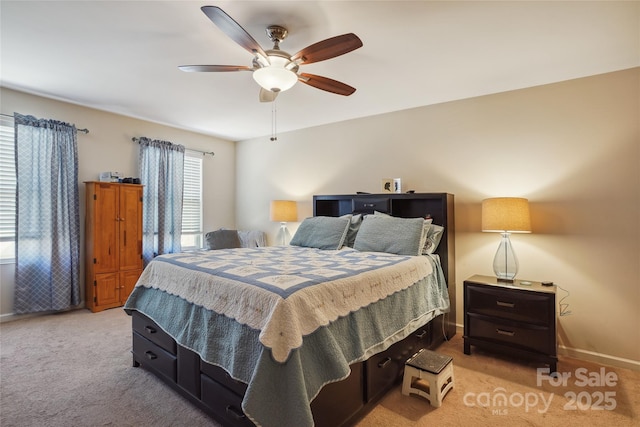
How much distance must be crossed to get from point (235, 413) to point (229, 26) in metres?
2.05

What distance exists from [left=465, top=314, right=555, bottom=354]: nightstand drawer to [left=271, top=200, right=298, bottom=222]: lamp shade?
2.69 meters

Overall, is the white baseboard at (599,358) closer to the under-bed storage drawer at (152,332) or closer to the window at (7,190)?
the under-bed storage drawer at (152,332)

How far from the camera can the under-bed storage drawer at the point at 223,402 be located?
→ 1.62 metres

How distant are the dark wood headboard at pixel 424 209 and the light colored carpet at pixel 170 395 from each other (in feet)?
2.38

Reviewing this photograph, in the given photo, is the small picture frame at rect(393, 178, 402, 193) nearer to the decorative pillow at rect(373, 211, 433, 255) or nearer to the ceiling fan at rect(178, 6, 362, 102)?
the decorative pillow at rect(373, 211, 433, 255)

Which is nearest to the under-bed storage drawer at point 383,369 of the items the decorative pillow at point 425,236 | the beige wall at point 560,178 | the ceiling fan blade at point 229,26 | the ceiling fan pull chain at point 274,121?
the decorative pillow at point 425,236

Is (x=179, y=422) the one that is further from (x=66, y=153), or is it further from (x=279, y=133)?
(x=279, y=133)

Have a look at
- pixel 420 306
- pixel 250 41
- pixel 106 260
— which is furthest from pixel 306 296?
pixel 106 260

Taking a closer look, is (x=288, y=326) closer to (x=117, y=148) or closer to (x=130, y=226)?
(x=130, y=226)

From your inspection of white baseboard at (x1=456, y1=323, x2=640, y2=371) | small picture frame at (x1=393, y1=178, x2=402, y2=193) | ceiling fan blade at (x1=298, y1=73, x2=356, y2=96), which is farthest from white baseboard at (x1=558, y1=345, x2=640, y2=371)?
ceiling fan blade at (x1=298, y1=73, x2=356, y2=96)

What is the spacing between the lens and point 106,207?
3.91 meters

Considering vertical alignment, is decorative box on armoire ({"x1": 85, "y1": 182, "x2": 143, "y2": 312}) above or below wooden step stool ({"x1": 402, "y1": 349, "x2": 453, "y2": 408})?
above

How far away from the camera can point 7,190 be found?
3469mm

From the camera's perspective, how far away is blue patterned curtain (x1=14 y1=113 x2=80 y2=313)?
350cm
